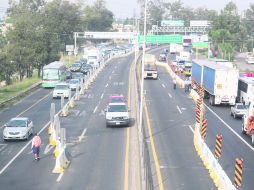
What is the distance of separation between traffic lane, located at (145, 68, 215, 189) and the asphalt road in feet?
7.61

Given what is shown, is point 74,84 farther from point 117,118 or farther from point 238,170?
point 238,170

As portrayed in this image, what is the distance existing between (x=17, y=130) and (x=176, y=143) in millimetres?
10063

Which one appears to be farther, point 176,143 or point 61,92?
point 61,92

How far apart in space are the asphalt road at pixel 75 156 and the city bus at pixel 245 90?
14.0 metres

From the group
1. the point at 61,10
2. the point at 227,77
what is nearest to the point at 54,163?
the point at 227,77

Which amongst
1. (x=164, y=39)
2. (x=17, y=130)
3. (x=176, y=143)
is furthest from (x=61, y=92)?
(x=164, y=39)

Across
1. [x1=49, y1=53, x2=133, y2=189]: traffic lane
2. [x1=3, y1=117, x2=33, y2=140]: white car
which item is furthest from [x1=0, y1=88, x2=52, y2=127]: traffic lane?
[x1=49, y1=53, x2=133, y2=189]: traffic lane

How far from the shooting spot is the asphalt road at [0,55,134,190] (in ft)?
71.1

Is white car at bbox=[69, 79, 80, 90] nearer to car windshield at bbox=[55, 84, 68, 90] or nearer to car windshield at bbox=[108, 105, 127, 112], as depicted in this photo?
car windshield at bbox=[55, 84, 68, 90]

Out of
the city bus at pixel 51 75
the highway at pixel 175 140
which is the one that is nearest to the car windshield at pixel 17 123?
the highway at pixel 175 140

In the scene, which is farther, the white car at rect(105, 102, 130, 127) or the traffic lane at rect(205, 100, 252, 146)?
the white car at rect(105, 102, 130, 127)

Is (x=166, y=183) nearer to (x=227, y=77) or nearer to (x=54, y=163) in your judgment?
(x=54, y=163)

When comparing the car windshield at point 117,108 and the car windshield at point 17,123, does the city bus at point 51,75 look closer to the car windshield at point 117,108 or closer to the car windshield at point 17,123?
the car windshield at point 117,108

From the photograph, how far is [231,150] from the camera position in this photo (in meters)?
28.1
